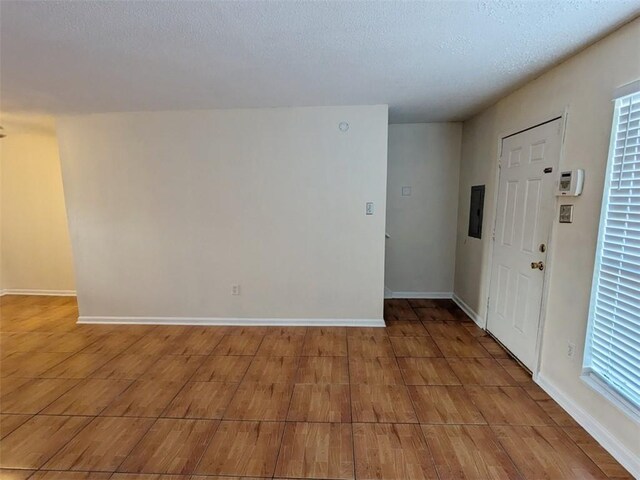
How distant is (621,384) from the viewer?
163 centimetres

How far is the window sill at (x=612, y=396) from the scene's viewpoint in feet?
4.99

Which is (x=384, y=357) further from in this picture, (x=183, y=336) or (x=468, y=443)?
(x=183, y=336)

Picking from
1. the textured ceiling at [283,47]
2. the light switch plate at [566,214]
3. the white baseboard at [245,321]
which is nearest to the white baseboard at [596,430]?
the light switch plate at [566,214]

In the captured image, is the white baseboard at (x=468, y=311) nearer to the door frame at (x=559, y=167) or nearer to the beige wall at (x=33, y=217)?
the door frame at (x=559, y=167)

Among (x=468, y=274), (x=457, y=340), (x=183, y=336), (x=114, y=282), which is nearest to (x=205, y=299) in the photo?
(x=183, y=336)

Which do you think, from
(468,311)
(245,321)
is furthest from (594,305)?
(245,321)

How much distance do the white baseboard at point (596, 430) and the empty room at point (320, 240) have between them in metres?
0.01

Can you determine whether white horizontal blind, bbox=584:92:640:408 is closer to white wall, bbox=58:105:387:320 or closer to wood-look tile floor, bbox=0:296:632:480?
wood-look tile floor, bbox=0:296:632:480

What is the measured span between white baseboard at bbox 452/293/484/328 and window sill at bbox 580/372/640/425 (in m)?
1.39

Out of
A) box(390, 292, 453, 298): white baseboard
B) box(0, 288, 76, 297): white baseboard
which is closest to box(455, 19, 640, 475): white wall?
box(390, 292, 453, 298): white baseboard

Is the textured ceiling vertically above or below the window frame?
above

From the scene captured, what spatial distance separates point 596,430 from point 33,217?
657 cm

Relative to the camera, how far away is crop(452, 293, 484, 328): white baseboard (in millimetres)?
3253

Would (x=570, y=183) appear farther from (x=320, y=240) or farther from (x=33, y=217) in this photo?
(x=33, y=217)
